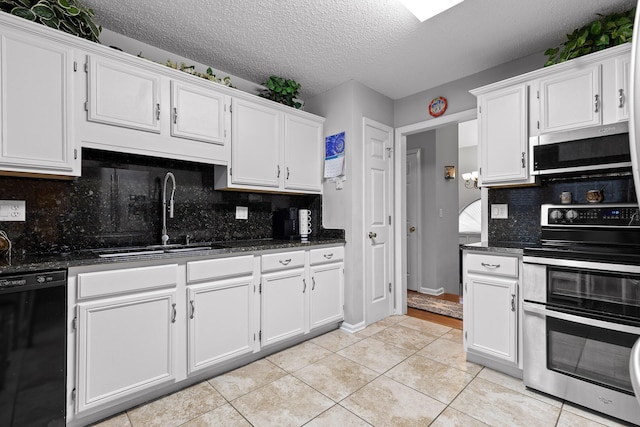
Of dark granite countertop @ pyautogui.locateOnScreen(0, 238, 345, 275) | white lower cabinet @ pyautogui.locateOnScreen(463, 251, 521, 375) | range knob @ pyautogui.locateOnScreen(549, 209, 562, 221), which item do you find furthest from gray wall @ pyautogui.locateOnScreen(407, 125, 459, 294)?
dark granite countertop @ pyautogui.locateOnScreen(0, 238, 345, 275)

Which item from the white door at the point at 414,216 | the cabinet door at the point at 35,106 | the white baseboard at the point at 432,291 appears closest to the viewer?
the cabinet door at the point at 35,106

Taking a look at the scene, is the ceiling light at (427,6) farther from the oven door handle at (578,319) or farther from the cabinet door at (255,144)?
the oven door handle at (578,319)

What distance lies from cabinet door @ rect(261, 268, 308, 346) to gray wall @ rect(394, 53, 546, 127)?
2.05 m

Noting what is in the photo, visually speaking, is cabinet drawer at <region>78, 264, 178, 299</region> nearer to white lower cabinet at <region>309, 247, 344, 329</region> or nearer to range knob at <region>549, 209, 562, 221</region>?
white lower cabinet at <region>309, 247, 344, 329</region>

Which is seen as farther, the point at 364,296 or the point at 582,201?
the point at 364,296

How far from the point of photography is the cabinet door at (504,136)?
7.88ft

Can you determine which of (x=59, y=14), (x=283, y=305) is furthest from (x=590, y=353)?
(x=59, y=14)

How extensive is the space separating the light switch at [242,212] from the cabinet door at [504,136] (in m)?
2.07

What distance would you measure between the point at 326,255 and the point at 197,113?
1606mm

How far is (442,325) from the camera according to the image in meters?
3.29

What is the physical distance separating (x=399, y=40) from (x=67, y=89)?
2245 mm

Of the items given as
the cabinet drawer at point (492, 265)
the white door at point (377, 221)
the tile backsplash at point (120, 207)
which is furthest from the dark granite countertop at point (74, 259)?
the cabinet drawer at point (492, 265)

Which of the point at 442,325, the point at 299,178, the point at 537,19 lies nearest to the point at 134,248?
the point at 299,178

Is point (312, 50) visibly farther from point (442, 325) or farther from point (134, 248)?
point (442, 325)
